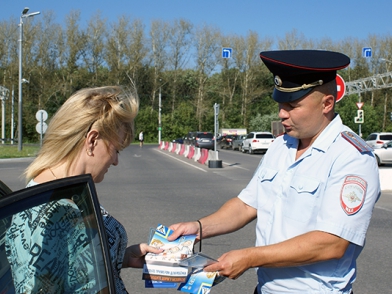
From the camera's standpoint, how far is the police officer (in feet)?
7.07

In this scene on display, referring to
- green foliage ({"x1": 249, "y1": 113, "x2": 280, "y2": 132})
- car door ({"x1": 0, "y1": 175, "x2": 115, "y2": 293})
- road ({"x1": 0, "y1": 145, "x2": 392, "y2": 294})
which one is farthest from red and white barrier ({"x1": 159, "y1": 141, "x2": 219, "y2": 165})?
green foliage ({"x1": 249, "y1": 113, "x2": 280, "y2": 132})

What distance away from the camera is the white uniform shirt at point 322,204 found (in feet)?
7.04

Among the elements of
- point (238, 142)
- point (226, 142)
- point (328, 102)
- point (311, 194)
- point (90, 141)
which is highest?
point (328, 102)

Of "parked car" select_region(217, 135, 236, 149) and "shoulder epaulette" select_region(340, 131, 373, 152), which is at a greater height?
"shoulder epaulette" select_region(340, 131, 373, 152)

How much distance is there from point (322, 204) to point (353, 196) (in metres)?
0.15

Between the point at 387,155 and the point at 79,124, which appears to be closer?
the point at 79,124

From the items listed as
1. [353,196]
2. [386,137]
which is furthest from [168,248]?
[386,137]

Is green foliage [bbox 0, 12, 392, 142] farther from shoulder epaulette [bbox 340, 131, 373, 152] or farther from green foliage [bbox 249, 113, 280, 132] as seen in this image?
shoulder epaulette [bbox 340, 131, 373, 152]

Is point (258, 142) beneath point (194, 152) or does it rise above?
above

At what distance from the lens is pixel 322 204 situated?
2.22 m

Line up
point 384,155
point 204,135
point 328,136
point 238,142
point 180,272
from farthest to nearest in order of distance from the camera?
point 204,135, point 238,142, point 384,155, point 328,136, point 180,272

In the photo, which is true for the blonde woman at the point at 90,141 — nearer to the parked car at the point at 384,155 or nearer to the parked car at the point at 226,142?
the parked car at the point at 384,155

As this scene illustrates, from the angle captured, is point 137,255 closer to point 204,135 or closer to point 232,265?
point 232,265

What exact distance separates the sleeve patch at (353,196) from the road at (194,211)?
174 centimetres
